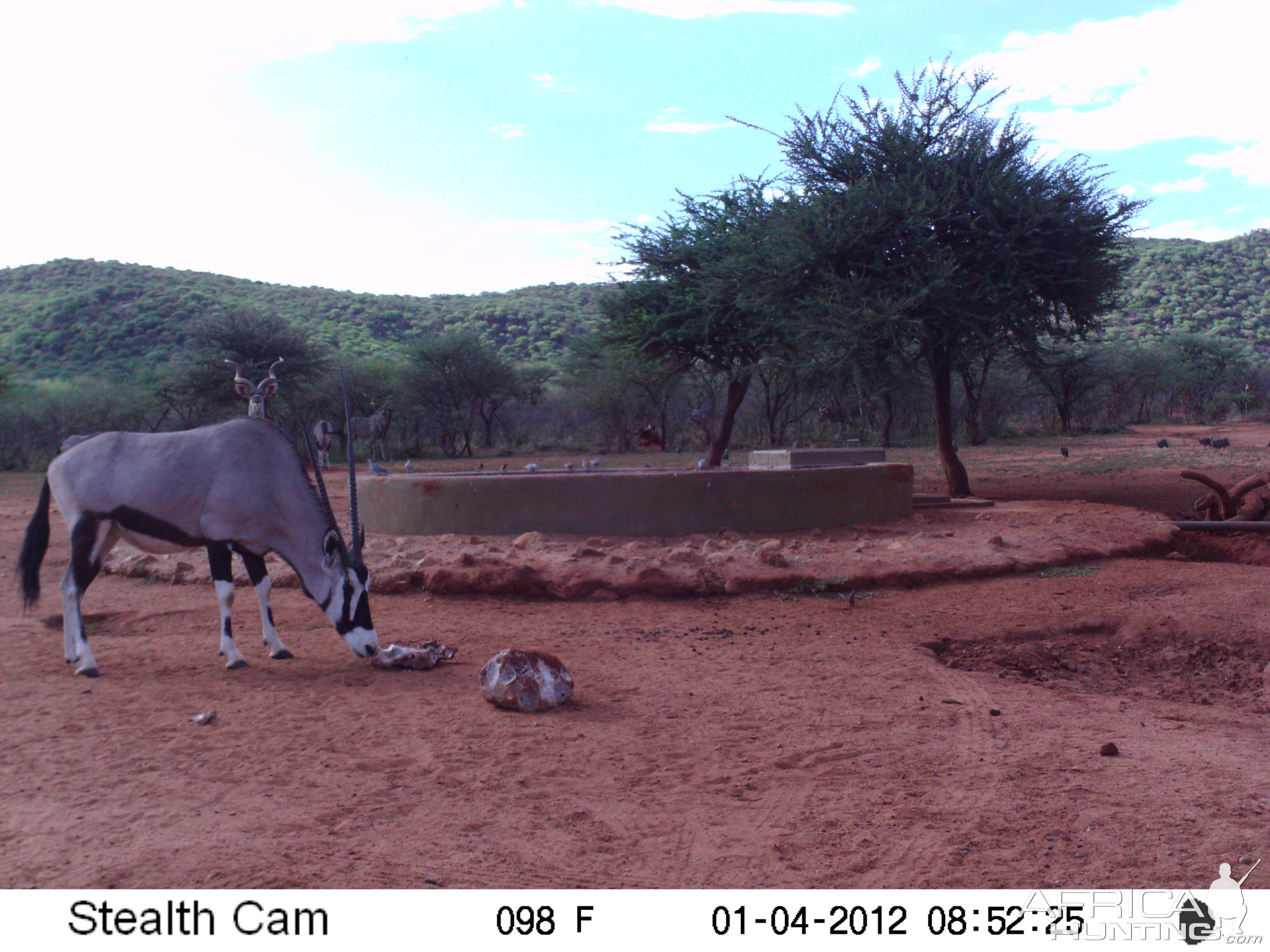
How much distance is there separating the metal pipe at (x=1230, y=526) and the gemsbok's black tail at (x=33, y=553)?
9.87 meters

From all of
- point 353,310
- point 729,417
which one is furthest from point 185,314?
point 729,417

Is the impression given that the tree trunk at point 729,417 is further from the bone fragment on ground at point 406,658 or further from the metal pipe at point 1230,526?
the bone fragment on ground at point 406,658

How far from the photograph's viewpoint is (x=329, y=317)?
5600 centimetres

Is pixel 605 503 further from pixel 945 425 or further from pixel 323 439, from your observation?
pixel 323 439

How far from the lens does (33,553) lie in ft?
20.4

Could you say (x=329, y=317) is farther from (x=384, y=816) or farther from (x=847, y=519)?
(x=384, y=816)

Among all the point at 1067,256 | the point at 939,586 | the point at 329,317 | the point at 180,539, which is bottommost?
the point at 939,586

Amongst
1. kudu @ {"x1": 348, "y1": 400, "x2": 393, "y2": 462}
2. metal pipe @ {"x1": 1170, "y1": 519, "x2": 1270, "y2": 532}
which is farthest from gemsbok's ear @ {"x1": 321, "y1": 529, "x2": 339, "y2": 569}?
kudu @ {"x1": 348, "y1": 400, "x2": 393, "y2": 462}

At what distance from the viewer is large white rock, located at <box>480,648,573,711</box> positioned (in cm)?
489

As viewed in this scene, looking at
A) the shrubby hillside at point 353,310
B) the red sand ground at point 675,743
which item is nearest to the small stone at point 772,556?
the red sand ground at point 675,743

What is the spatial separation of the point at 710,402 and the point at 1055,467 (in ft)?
43.5

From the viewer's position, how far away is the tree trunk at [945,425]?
594 inches

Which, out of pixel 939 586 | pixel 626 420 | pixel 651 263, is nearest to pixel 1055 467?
pixel 651 263

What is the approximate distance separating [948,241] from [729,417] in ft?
20.2
